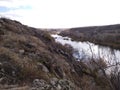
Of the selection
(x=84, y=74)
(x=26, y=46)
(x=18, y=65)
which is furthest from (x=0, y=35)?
(x=84, y=74)

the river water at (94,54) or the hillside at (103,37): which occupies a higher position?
the river water at (94,54)

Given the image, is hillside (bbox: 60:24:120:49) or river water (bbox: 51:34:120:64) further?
hillside (bbox: 60:24:120:49)

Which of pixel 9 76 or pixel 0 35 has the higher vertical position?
pixel 0 35

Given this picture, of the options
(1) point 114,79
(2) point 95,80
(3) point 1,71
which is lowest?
(2) point 95,80

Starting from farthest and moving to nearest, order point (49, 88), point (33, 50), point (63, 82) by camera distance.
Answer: point (33, 50) → point (63, 82) → point (49, 88)

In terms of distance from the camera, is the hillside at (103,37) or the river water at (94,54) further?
the hillside at (103,37)

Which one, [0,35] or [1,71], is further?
[0,35]

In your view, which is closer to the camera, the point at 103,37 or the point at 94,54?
the point at 94,54

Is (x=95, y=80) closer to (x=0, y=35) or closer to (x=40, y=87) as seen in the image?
(x=0, y=35)

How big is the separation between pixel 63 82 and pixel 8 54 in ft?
11.5

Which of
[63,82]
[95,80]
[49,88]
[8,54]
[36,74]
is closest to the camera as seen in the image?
[49,88]

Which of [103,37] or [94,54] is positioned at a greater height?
[94,54]

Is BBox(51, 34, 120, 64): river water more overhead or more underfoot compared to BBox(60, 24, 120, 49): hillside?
more overhead

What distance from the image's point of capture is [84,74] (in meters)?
19.9
